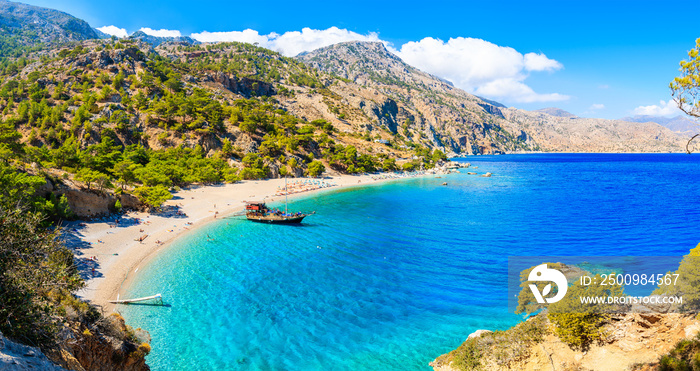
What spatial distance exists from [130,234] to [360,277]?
27.6 meters

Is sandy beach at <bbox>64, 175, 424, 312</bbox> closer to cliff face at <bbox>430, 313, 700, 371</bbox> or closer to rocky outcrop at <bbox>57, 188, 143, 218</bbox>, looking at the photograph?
rocky outcrop at <bbox>57, 188, 143, 218</bbox>

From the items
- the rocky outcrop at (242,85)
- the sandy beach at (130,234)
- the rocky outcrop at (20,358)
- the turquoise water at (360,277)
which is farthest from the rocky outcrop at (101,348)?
the rocky outcrop at (242,85)

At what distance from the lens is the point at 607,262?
86.7 feet

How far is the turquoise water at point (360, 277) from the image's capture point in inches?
658

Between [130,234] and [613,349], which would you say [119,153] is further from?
[613,349]

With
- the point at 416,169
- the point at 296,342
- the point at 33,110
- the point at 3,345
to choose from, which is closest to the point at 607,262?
the point at 296,342

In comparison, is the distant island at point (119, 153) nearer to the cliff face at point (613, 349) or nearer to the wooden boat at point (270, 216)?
the wooden boat at point (270, 216)

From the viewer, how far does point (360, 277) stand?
25.8 metres

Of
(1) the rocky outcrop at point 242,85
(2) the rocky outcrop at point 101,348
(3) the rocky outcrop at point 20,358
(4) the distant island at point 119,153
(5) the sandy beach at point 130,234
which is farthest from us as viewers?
(1) the rocky outcrop at point 242,85

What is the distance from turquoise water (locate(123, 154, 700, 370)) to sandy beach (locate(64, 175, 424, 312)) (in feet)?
5.48

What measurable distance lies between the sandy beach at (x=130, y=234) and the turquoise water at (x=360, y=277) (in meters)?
1.67

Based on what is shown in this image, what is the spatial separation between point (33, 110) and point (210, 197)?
6043cm

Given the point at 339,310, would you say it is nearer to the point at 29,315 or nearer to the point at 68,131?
the point at 29,315

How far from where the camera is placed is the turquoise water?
1672 cm
